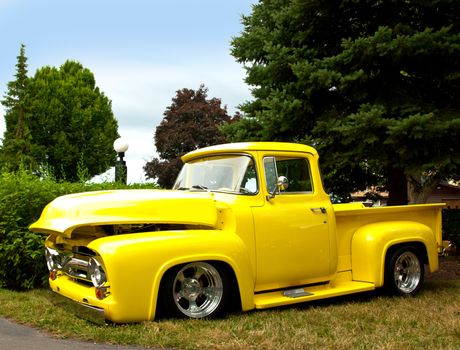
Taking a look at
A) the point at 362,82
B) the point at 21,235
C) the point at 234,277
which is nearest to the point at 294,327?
the point at 234,277

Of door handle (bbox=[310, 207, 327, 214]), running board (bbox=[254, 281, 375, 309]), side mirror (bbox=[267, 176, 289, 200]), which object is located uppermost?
side mirror (bbox=[267, 176, 289, 200])

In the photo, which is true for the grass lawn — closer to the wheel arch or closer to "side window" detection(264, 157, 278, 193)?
the wheel arch

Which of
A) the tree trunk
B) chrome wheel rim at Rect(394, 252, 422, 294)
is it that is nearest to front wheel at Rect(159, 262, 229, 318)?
chrome wheel rim at Rect(394, 252, 422, 294)

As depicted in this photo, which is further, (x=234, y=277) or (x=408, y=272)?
(x=408, y=272)

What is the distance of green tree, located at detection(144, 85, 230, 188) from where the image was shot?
38.9 metres

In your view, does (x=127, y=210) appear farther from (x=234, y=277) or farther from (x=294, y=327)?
(x=294, y=327)

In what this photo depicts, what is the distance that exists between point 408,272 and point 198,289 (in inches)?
138

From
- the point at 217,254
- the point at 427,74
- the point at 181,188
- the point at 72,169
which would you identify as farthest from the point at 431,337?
the point at 72,169

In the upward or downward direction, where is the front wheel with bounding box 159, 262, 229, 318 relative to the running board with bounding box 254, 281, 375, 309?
upward

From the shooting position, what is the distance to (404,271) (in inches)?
299

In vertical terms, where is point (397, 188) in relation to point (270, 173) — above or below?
below

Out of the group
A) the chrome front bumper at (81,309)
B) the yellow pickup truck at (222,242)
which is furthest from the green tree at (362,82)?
the chrome front bumper at (81,309)

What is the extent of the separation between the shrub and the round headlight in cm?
269

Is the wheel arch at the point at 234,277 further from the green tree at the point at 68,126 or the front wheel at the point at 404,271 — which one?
the green tree at the point at 68,126
